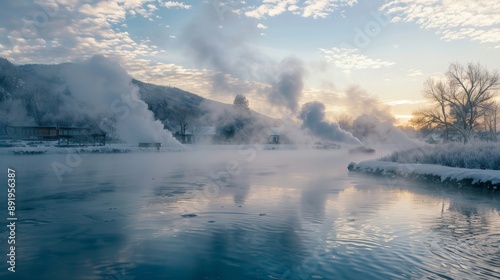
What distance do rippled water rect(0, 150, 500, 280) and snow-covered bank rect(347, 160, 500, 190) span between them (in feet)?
5.71

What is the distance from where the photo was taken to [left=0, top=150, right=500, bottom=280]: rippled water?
6.03 meters

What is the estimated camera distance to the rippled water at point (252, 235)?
6031 mm

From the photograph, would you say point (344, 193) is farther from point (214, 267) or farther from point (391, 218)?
point (214, 267)

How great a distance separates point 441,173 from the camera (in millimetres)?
19375

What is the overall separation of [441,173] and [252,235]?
14.9 metres

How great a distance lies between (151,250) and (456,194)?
13337 mm

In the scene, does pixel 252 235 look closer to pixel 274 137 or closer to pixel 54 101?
pixel 274 137

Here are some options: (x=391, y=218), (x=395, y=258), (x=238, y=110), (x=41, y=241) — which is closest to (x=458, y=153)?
(x=391, y=218)

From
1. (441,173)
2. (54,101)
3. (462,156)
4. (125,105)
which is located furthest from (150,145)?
(54,101)

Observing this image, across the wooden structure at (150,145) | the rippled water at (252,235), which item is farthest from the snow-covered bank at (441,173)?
the wooden structure at (150,145)

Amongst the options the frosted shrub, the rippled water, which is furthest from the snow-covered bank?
the frosted shrub

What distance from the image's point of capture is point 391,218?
10297mm

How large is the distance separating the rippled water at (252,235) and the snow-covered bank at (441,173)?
1740mm

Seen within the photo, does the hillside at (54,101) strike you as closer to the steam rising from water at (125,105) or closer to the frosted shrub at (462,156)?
the steam rising from water at (125,105)
